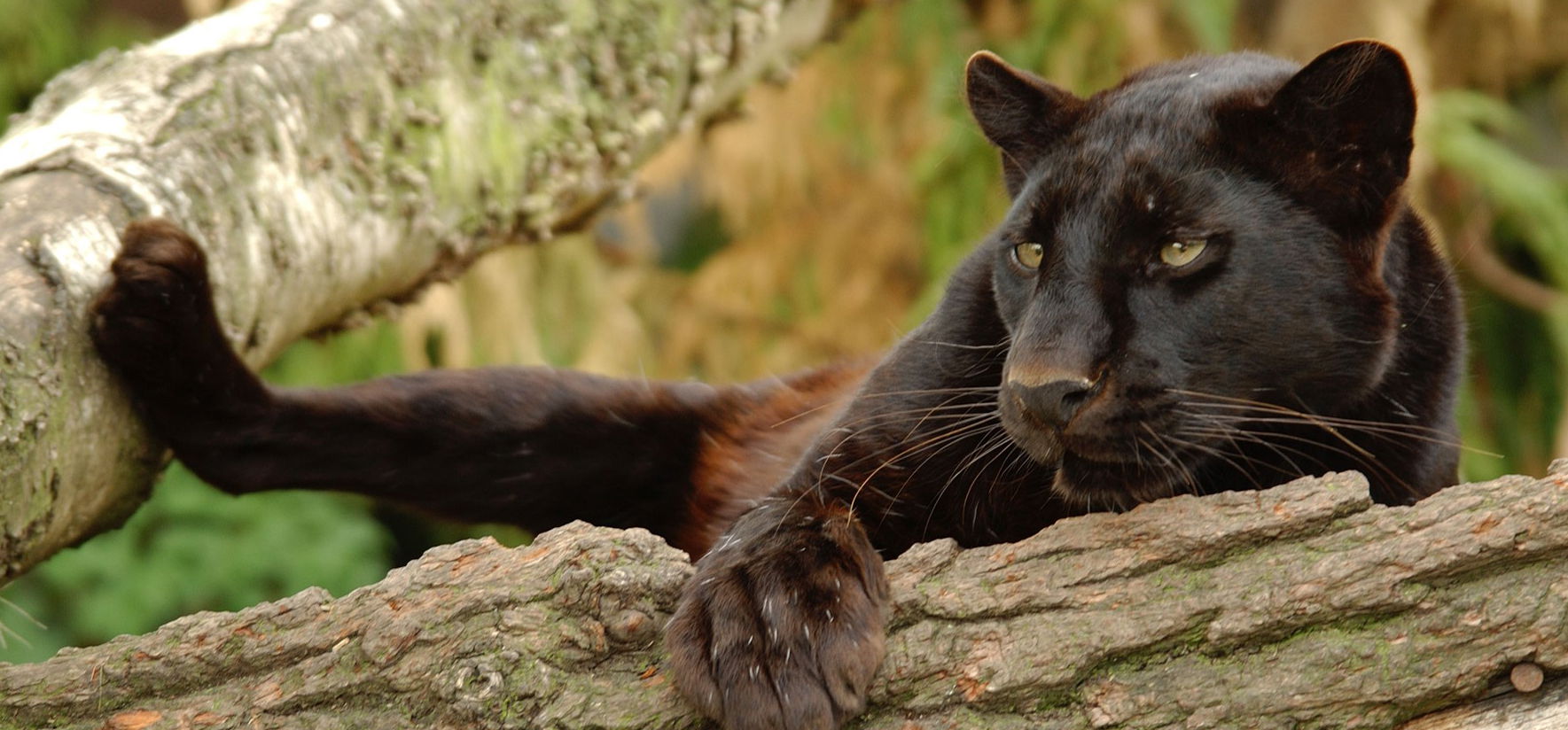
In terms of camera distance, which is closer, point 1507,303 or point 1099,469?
point 1099,469

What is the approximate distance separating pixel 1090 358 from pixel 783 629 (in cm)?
51

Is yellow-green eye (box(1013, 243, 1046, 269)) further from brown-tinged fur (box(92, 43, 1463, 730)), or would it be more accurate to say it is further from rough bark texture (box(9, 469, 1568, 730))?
rough bark texture (box(9, 469, 1568, 730))

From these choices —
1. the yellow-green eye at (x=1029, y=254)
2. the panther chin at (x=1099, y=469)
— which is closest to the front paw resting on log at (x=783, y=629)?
the panther chin at (x=1099, y=469)

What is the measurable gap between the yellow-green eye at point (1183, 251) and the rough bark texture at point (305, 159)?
1507mm

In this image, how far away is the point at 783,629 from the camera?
68.7 inches

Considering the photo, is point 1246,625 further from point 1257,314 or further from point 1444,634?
point 1257,314

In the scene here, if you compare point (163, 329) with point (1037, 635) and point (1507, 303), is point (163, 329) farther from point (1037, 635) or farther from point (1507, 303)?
point (1507, 303)

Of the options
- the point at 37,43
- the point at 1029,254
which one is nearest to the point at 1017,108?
the point at 1029,254

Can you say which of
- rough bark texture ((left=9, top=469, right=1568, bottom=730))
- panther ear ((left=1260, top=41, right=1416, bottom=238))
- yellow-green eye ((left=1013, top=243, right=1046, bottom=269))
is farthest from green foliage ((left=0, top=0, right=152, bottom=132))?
panther ear ((left=1260, top=41, right=1416, bottom=238))

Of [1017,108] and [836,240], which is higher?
[1017,108]

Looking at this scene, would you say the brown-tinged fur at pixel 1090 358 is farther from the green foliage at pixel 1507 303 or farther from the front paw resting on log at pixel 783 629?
the green foliage at pixel 1507 303

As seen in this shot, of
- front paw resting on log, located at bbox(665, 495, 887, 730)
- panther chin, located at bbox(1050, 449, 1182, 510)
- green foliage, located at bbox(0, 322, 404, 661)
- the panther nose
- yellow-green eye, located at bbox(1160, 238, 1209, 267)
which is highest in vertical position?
yellow-green eye, located at bbox(1160, 238, 1209, 267)

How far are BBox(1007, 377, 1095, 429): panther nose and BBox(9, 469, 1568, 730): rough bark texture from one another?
159mm

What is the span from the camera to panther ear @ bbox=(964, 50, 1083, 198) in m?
2.17
